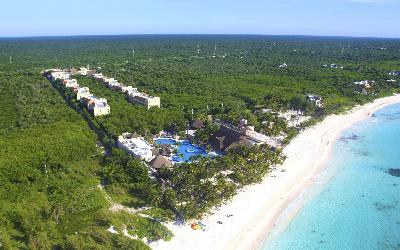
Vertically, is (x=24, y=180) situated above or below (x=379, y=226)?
above

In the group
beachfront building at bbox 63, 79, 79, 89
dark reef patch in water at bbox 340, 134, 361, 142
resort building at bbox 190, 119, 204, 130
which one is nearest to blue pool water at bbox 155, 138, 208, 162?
resort building at bbox 190, 119, 204, 130

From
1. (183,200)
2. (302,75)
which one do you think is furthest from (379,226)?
(302,75)

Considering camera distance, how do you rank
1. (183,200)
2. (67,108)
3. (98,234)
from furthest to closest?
(67,108)
(183,200)
(98,234)

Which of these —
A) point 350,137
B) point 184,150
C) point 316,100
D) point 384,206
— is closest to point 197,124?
point 184,150

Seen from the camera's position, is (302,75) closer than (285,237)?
No

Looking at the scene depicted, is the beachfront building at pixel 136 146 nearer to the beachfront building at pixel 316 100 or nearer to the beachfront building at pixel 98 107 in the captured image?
the beachfront building at pixel 98 107

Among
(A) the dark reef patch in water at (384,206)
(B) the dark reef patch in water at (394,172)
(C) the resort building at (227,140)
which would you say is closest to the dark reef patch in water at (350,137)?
(B) the dark reef patch in water at (394,172)

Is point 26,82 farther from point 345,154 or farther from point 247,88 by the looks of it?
point 345,154
